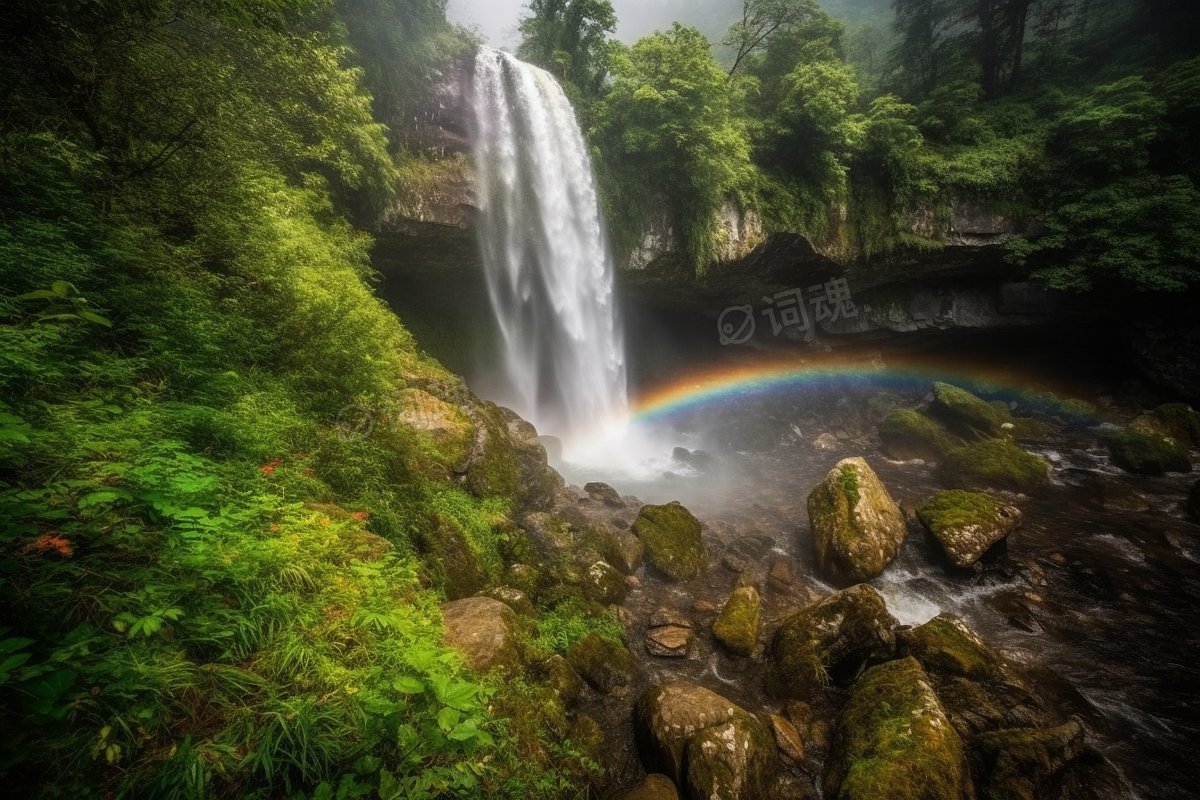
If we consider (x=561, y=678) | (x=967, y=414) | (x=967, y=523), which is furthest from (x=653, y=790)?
(x=967, y=414)

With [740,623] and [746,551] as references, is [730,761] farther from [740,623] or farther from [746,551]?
[746,551]

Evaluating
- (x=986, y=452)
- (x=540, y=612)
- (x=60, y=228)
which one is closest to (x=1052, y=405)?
(x=986, y=452)

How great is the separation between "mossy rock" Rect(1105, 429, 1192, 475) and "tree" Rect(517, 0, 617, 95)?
20.4 metres

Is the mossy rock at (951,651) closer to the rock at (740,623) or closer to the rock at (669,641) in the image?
the rock at (740,623)

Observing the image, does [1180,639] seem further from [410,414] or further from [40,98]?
[40,98]

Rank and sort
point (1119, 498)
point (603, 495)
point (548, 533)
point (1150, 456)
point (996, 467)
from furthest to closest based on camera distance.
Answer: point (1150, 456), point (996, 467), point (1119, 498), point (603, 495), point (548, 533)

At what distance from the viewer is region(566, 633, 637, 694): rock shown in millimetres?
5012

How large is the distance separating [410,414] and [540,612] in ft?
12.4

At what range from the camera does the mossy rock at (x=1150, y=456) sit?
40.8 feet

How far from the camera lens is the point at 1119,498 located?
436 inches

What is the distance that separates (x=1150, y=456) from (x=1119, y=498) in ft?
9.98

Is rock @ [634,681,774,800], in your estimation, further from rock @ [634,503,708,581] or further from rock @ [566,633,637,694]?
rock @ [634,503,708,581]

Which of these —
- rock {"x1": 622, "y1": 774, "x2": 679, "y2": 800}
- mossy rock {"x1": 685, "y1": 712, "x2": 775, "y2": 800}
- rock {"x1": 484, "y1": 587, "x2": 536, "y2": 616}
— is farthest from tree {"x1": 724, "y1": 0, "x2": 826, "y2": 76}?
rock {"x1": 622, "y1": 774, "x2": 679, "y2": 800}

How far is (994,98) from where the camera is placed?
58.7ft
